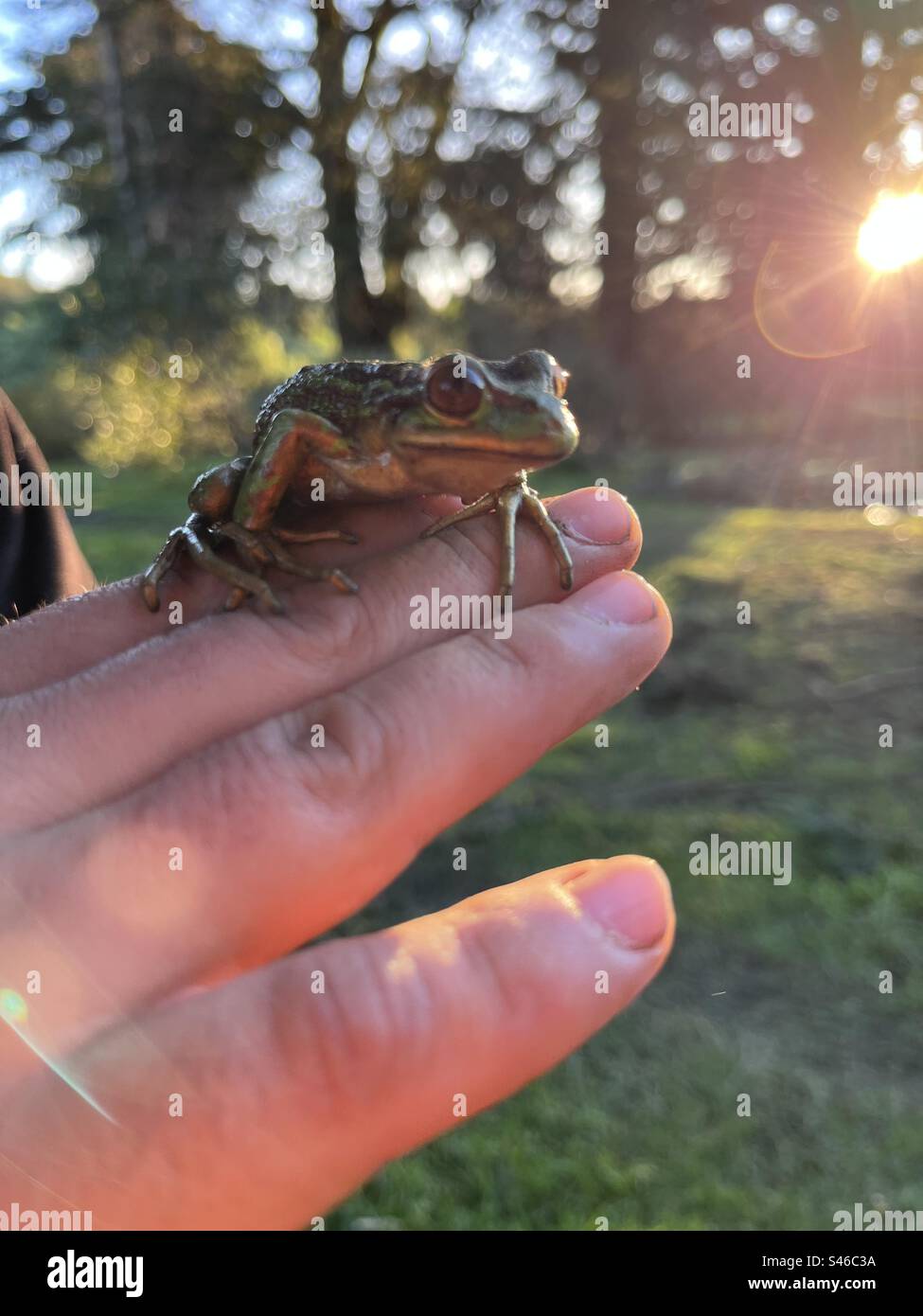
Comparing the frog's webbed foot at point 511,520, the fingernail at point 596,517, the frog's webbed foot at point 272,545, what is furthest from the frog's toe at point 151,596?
the fingernail at point 596,517

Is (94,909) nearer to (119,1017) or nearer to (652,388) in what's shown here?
(119,1017)

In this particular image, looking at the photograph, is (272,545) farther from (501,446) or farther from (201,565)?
(501,446)

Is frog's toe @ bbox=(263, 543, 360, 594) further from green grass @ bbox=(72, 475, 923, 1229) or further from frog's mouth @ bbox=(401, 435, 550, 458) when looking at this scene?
green grass @ bbox=(72, 475, 923, 1229)

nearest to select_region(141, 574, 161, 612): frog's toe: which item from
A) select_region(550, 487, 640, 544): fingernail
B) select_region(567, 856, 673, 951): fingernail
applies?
select_region(550, 487, 640, 544): fingernail

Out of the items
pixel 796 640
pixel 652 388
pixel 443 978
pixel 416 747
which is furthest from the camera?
pixel 652 388

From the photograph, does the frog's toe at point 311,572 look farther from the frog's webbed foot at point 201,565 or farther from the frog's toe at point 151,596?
the frog's toe at point 151,596

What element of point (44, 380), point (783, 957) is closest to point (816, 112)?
point (783, 957)
